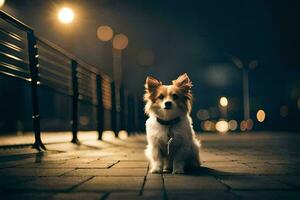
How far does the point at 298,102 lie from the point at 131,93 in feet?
96.9

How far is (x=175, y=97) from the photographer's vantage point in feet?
16.0

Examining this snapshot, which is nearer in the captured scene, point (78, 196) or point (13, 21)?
point (78, 196)

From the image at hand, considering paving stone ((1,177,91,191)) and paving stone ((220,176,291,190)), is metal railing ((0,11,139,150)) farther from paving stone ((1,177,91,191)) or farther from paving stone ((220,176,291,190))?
paving stone ((220,176,291,190))

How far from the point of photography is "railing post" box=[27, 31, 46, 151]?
22.8ft

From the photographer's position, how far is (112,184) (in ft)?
11.7

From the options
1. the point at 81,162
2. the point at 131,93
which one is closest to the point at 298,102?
the point at 131,93

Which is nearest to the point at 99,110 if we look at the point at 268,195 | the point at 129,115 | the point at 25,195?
the point at 129,115

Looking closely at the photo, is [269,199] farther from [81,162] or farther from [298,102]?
[298,102]

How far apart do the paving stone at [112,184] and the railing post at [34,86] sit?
3.28 metres

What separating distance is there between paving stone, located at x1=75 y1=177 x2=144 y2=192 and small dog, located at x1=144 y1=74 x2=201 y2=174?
0.68 m

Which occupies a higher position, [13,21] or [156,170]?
[13,21]

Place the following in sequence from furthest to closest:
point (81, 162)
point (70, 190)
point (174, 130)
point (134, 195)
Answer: point (81, 162) → point (174, 130) → point (70, 190) → point (134, 195)

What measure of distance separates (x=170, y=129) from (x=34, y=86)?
10.6ft

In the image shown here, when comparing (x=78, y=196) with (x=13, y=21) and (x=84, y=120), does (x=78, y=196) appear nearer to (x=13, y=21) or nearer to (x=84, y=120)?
(x=13, y=21)
